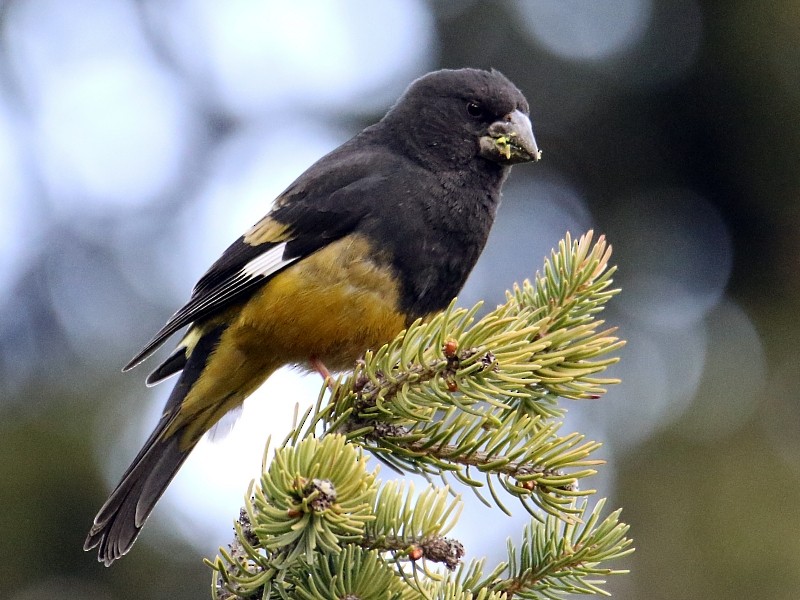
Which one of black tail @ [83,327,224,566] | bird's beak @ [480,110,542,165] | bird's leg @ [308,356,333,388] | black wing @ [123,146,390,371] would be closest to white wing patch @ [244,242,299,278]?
black wing @ [123,146,390,371]

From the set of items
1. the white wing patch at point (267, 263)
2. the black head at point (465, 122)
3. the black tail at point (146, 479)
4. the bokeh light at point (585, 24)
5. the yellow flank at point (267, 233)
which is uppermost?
the bokeh light at point (585, 24)

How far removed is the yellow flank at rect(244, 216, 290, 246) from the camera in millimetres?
4016

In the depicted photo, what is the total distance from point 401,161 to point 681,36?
9.87ft

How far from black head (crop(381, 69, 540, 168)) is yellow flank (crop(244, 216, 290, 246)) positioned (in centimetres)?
67

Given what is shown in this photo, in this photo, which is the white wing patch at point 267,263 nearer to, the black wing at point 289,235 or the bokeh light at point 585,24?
the black wing at point 289,235

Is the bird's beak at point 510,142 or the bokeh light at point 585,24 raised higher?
the bokeh light at point 585,24

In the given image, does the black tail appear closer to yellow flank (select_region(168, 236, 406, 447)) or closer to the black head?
yellow flank (select_region(168, 236, 406, 447))

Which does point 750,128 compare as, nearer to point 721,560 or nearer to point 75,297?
point 721,560

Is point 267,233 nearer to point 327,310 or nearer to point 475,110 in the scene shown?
point 327,310

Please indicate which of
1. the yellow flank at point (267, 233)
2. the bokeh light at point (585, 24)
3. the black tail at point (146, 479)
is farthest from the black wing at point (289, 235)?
the bokeh light at point (585, 24)

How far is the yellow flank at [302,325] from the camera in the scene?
354 centimetres

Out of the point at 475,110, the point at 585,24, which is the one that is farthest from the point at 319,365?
the point at 585,24

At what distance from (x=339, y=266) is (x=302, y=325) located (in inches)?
10.9

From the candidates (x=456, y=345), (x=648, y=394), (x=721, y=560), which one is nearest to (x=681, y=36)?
(x=648, y=394)
